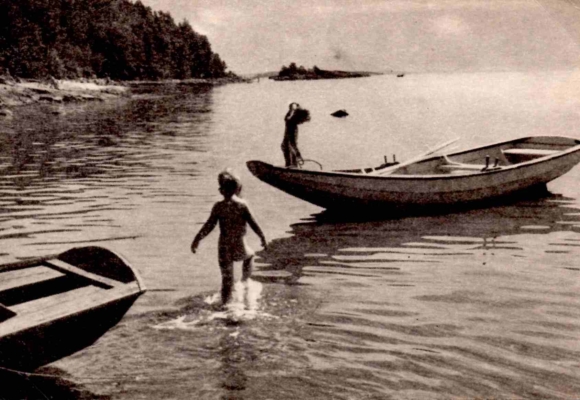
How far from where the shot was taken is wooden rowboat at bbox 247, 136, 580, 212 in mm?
12008

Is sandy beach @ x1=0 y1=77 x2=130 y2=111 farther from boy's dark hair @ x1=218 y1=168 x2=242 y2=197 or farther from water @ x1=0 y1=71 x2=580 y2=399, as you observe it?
boy's dark hair @ x1=218 y1=168 x2=242 y2=197

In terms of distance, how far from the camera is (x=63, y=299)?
5.60 meters

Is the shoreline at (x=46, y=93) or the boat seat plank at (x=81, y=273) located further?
the shoreline at (x=46, y=93)

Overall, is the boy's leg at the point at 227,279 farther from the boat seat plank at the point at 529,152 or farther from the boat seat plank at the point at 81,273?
the boat seat plank at the point at 529,152

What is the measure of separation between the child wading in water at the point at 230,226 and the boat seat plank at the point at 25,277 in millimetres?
Answer: 1450

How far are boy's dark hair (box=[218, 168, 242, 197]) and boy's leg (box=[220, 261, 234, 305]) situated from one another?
30.2 inches

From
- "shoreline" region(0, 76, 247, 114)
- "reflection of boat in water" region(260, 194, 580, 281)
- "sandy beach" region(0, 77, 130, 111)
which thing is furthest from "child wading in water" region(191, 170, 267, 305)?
"sandy beach" region(0, 77, 130, 111)

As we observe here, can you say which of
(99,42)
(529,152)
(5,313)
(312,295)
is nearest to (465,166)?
(529,152)

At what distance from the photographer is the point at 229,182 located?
273 inches

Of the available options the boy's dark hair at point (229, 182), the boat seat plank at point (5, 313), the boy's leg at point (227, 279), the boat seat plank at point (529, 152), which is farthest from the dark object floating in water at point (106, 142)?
the boat seat plank at point (5, 313)

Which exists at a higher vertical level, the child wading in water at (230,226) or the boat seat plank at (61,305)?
the child wading in water at (230,226)

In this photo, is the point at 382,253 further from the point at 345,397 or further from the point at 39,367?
the point at 39,367

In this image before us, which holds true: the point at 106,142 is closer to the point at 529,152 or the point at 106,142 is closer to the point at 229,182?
the point at 529,152

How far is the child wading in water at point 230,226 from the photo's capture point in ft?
23.3
